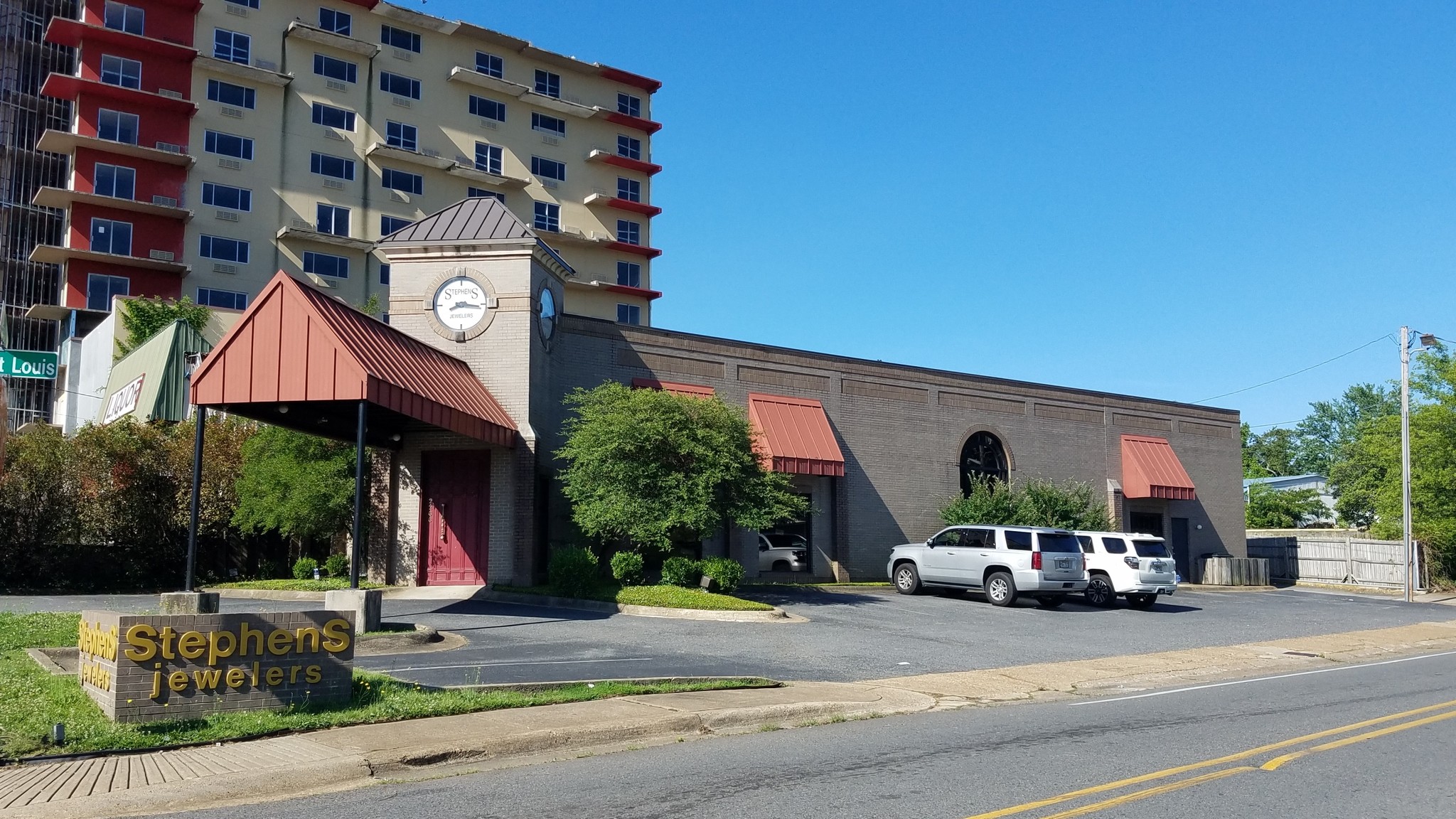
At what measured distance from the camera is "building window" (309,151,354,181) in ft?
189

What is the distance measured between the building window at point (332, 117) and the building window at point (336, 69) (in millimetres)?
1641

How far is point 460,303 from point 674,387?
672 cm

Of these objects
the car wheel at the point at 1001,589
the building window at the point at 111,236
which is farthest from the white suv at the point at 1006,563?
the building window at the point at 111,236

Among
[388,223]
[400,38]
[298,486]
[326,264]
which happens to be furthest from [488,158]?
[298,486]

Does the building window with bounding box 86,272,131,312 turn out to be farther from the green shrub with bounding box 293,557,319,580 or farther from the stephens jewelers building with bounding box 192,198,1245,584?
the stephens jewelers building with bounding box 192,198,1245,584

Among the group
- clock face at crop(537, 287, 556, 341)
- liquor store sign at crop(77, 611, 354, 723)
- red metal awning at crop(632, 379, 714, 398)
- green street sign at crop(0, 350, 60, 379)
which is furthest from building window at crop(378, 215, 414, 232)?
liquor store sign at crop(77, 611, 354, 723)

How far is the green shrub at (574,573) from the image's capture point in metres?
22.8

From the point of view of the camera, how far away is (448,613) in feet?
67.2

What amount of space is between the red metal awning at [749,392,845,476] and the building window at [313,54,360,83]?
1523 inches

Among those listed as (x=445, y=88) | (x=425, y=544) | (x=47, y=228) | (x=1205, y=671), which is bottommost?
(x=1205, y=671)

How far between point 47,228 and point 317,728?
195 ft

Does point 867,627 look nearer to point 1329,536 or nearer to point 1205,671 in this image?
point 1205,671

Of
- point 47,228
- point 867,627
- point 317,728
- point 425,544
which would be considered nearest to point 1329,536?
point 867,627

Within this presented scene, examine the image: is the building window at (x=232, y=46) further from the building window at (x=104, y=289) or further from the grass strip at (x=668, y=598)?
the grass strip at (x=668, y=598)
